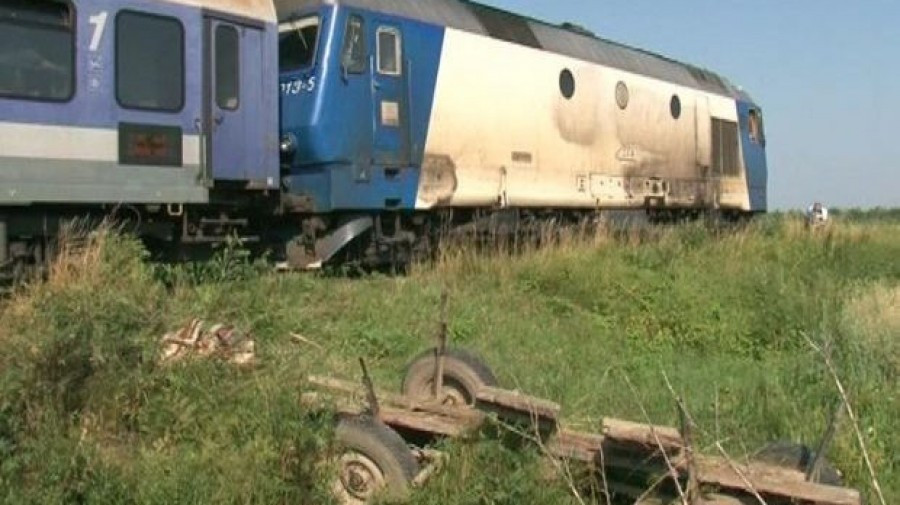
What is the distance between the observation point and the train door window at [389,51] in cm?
1144

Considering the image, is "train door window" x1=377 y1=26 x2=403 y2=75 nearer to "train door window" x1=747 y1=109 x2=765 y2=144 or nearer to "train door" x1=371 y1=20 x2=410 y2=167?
"train door" x1=371 y1=20 x2=410 y2=167

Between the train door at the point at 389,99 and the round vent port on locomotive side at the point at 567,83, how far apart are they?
3.66 meters

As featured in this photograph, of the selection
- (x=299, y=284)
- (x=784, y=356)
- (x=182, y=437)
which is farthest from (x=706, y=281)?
(x=182, y=437)

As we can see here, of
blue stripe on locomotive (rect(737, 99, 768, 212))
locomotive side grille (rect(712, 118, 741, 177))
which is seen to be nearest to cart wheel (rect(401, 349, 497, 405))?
locomotive side grille (rect(712, 118, 741, 177))

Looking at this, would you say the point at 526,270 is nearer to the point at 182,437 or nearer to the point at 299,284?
the point at 299,284

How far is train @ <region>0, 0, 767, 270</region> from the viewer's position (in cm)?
873

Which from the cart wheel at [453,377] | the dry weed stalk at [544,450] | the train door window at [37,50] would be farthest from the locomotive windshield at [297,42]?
the dry weed stalk at [544,450]

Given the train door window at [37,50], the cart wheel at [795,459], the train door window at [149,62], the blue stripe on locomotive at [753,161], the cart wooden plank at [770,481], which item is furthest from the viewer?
the blue stripe on locomotive at [753,161]

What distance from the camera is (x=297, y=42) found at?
1119cm

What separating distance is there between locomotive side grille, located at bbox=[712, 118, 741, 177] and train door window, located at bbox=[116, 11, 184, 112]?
42.1ft

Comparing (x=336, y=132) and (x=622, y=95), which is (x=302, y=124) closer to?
(x=336, y=132)

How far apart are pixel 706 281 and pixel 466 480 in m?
7.16

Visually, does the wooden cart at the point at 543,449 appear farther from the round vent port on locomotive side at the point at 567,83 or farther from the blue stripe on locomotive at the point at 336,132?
the round vent port on locomotive side at the point at 567,83

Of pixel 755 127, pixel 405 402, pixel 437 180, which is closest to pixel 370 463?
pixel 405 402
